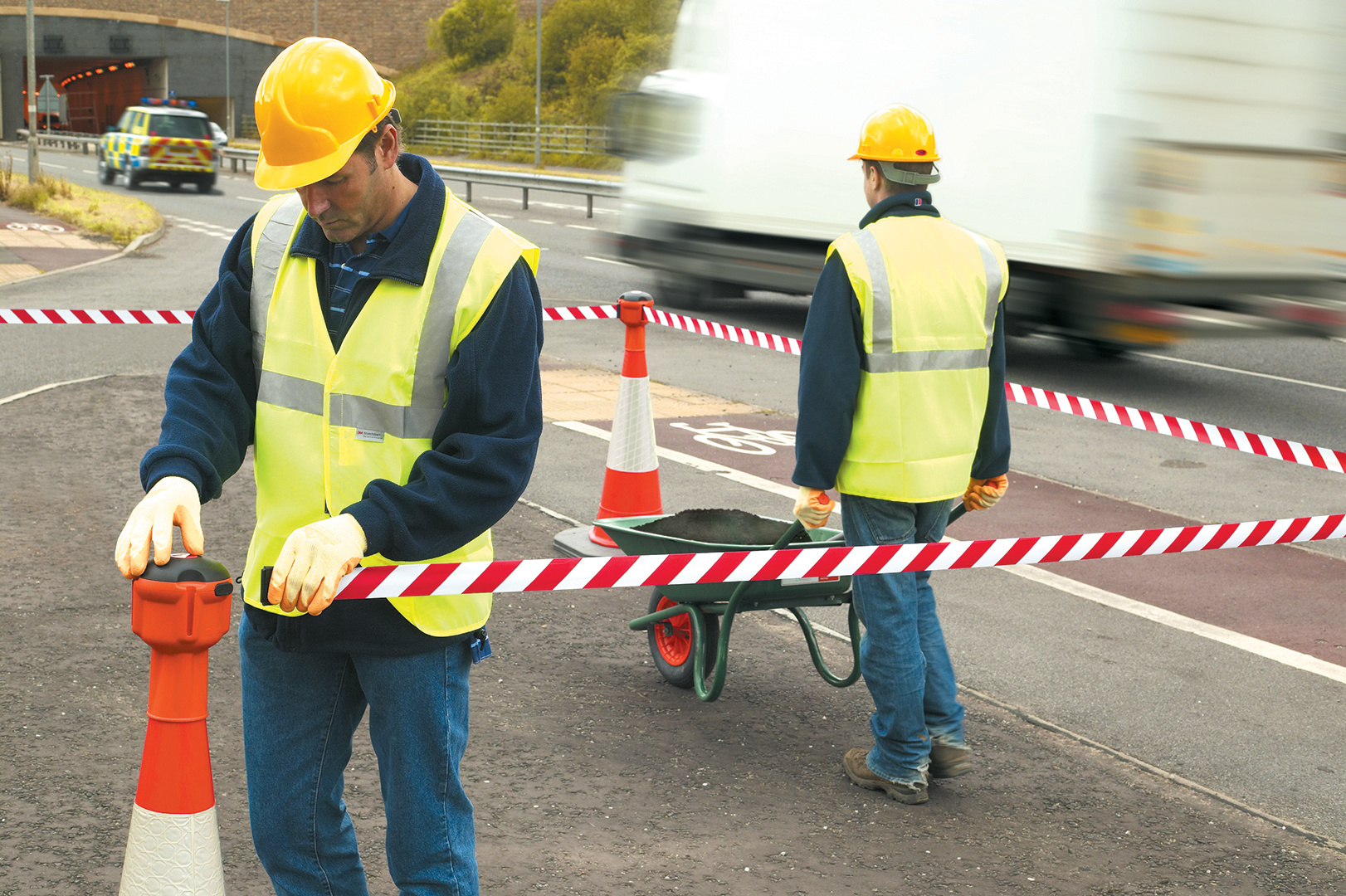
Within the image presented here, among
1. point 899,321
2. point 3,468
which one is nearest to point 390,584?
point 899,321

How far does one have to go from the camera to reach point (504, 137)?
59.3 metres

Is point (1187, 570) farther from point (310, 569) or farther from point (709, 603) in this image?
point (310, 569)

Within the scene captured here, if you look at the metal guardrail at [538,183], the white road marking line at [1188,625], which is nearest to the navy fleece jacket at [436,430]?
the white road marking line at [1188,625]

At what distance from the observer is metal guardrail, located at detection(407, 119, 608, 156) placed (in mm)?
52250

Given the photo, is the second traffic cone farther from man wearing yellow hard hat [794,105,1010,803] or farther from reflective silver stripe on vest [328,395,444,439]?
reflective silver stripe on vest [328,395,444,439]

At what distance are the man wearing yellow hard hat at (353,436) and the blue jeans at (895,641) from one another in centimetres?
183

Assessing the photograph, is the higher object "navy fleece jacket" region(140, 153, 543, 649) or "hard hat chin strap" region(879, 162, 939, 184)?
"hard hat chin strap" region(879, 162, 939, 184)

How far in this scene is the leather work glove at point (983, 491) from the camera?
4.80 m

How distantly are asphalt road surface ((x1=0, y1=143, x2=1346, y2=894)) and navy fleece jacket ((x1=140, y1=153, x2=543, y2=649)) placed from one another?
4.91 ft

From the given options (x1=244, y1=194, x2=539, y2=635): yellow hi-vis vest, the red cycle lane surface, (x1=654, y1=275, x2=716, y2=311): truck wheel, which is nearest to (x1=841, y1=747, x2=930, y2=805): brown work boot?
(x1=244, y1=194, x2=539, y2=635): yellow hi-vis vest

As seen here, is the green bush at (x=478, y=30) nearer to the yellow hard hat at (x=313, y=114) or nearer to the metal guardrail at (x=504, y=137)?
the metal guardrail at (x=504, y=137)

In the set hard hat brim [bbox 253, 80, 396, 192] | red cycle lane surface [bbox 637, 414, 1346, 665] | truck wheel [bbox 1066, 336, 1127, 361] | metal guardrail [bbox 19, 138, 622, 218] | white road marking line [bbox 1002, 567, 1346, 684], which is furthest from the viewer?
A: metal guardrail [bbox 19, 138, 622, 218]

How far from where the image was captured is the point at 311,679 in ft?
9.13

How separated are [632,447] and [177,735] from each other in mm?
4570
